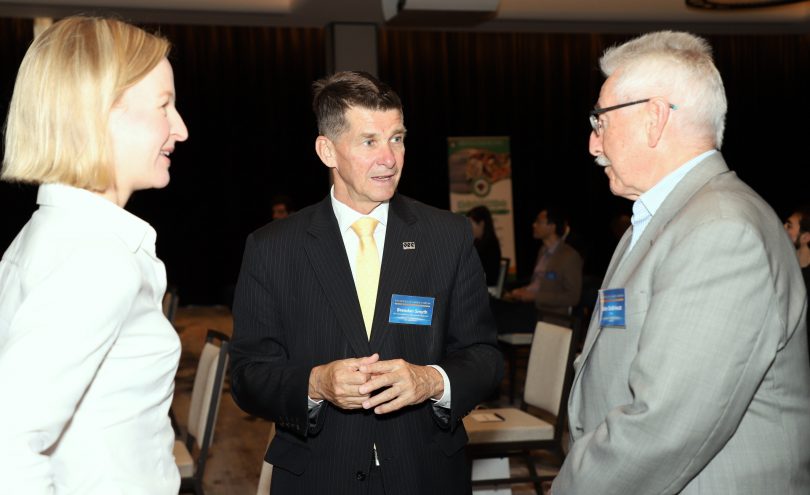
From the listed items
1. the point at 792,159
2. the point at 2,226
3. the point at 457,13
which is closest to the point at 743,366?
the point at 457,13

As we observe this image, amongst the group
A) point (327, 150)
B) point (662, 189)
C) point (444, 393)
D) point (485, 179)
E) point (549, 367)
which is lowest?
point (549, 367)

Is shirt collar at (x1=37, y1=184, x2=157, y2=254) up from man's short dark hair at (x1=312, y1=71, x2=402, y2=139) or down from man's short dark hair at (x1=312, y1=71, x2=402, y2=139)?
down

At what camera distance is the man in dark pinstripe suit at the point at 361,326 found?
2.02 meters

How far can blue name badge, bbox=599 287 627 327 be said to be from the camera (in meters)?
1.65

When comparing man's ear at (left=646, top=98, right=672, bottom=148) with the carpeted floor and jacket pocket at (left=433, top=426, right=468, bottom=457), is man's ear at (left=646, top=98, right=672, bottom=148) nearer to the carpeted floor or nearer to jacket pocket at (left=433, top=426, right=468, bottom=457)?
jacket pocket at (left=433, top=426, right=468, bottom=457)

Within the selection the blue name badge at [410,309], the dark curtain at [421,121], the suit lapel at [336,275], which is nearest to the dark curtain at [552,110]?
the dark curtain at [421,121]

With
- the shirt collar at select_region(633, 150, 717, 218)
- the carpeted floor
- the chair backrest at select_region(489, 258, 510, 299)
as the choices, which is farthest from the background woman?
the shirt collar at select_region(633, 150, 717, 218)

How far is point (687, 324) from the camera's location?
1477 millimetres

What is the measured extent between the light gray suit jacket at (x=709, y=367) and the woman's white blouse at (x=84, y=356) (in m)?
0.82

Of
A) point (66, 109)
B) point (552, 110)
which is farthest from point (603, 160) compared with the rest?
point (552, 110)

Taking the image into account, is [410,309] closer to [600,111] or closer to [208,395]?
[600,111]

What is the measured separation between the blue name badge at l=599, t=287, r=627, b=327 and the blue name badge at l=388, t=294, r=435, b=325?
1.63 ft

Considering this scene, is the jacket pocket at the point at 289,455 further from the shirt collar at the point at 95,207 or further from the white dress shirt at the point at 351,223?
the shirt collar at the point at 95,207

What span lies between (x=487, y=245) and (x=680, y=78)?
5.94 metres
